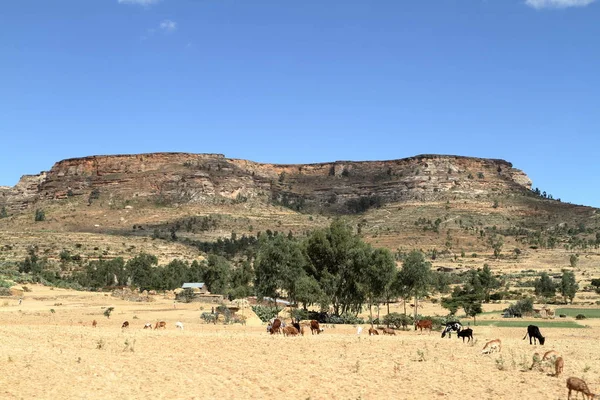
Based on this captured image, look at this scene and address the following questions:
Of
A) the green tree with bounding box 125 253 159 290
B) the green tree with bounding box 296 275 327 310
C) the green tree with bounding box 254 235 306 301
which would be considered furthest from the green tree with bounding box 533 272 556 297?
the green tree with bounding box 125 253 159 290

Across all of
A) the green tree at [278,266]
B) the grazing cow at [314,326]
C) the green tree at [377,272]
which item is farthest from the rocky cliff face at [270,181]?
the grazing cow at [314,326]

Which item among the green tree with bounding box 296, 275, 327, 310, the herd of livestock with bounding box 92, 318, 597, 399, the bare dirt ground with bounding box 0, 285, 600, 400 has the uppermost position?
the green tree with bounding box 296, 275, 327, 310

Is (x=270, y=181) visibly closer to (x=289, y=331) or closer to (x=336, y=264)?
(x=336, y=264)

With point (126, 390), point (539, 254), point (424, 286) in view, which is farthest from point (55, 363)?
point (539, 254)

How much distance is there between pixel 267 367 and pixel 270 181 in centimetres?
16675

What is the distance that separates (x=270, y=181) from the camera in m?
186

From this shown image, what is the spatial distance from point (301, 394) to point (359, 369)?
417 cm

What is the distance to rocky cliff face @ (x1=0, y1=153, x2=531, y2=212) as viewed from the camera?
167625mm

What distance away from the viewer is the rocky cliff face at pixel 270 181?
168m

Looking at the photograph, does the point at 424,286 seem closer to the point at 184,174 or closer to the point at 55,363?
the point at 55,363

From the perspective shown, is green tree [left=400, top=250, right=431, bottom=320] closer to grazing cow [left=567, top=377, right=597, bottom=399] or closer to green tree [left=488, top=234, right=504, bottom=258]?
grazing cow [left=567, top=377, right=597, bottom=399]

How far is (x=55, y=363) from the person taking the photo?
18.5m

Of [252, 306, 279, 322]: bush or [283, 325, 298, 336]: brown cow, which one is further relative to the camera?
[252, 306, 279, 322]: bush

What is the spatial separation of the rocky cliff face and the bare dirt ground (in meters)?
136
